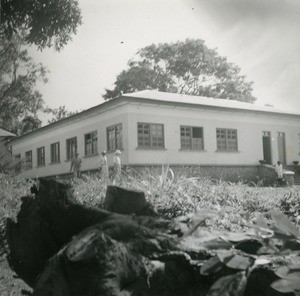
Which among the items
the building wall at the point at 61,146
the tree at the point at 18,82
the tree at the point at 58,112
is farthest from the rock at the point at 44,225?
the tree at the point at 18,82

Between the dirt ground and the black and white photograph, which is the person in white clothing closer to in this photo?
the black and white photograph

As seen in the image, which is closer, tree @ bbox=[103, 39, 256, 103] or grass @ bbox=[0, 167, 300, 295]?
tree @ bbox=[103, 39, 256, 103]

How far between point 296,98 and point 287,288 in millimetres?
979

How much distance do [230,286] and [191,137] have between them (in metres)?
7.53

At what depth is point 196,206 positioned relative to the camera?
1.95 meters

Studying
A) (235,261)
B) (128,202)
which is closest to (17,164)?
(128,202)

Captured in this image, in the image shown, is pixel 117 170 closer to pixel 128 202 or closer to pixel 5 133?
pixel 5 133

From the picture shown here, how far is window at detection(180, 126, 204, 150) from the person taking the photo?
279 inches

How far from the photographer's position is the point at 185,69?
2.08 meters

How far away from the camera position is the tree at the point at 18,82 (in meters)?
1.60

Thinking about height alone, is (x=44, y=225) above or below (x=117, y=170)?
below

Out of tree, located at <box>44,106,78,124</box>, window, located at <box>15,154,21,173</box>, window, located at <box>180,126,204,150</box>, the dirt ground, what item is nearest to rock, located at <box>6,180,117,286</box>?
the dirt ground

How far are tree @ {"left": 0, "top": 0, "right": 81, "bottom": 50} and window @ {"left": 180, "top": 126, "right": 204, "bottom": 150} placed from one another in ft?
16.2

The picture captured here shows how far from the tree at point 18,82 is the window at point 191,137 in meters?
4.71
